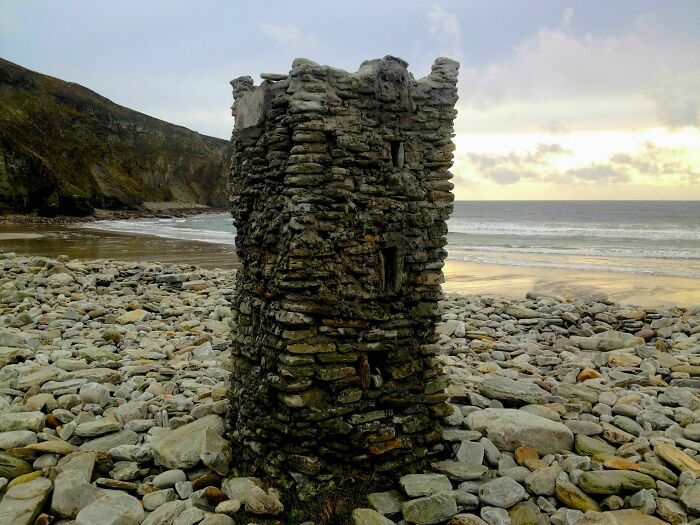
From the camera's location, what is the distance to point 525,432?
20.4ft

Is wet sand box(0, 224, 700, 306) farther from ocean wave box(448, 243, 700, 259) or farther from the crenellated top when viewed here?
the crenellated top

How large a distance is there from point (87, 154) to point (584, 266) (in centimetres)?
7458

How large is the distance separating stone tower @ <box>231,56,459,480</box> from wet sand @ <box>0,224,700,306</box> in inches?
566

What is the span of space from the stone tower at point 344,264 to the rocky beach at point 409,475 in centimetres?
46

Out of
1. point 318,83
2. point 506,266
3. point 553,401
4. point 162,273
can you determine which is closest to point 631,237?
point 506,266

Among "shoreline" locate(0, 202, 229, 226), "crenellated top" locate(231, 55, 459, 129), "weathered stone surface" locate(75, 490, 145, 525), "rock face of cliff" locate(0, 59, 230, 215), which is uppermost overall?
"rock face of cliff" locate(0, 59, 230, 215)

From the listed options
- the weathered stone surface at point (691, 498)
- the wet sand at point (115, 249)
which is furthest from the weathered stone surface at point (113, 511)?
the wet sand at point (115, 249)

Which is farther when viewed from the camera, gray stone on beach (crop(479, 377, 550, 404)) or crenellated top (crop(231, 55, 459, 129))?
gray stone on beach (crop(479, 377, 550, 404))

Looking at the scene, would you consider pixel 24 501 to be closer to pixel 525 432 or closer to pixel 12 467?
pixel 12 467

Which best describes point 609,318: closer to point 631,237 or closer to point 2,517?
point 2,517

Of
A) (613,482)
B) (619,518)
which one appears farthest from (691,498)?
(619,518)

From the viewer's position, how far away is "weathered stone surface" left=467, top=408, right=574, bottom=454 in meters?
6.18

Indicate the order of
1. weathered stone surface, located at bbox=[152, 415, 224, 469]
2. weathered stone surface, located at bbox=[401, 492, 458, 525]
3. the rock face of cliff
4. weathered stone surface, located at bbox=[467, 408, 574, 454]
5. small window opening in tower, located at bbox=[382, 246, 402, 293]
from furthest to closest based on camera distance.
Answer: the rock face of cliff, weathered stone surface, located at bbox=[467, 408, 574, 454], weathered stone surface, located at bbox=[152, 415, 224, 469], small window opening in tower, located at bbox=[382, 246, 402, 293], weathered stone surface, located at bbox=[401, 492, 458, 525]

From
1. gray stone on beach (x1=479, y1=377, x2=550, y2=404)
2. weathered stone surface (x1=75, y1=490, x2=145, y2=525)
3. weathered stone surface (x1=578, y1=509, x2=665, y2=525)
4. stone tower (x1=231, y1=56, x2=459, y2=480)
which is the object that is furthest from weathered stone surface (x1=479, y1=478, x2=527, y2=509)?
weathered stone surface (x1=75, y1=490, x2=145, y2=525)
